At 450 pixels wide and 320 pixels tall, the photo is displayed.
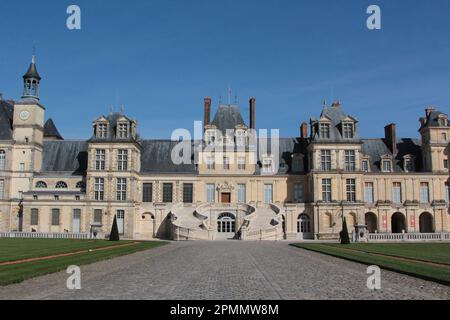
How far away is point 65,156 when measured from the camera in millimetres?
53438

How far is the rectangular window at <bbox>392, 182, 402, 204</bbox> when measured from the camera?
51094mm

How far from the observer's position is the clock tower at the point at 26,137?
49781mm

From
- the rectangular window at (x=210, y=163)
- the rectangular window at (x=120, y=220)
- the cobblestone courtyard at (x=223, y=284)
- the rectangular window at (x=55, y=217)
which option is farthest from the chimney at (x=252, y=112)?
the cobblestone courtyard at (x=223, y=284)

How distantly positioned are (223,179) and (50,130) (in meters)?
23.2

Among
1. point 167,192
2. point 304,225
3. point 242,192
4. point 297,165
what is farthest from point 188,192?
point 304,225

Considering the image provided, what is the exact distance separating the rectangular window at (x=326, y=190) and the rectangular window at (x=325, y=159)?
1.36m

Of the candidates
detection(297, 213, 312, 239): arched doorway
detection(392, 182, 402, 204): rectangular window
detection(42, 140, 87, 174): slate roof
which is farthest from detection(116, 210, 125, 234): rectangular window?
detection(392, 182, 402, 204): rectangular window

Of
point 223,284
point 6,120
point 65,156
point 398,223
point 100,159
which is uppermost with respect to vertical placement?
point 6,120

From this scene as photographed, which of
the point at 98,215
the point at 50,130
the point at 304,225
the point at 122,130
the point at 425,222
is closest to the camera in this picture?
the point at 98,215

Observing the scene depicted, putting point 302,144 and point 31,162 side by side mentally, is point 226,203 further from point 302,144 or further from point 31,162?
point 31,162

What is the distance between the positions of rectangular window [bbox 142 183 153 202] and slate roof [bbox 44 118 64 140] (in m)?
15.9

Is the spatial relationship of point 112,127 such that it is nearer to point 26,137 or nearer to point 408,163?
point 26,137

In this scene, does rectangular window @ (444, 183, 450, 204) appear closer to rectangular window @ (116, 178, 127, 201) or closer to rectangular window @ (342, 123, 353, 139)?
rectangular window @ (342, 123, 353, 139)
